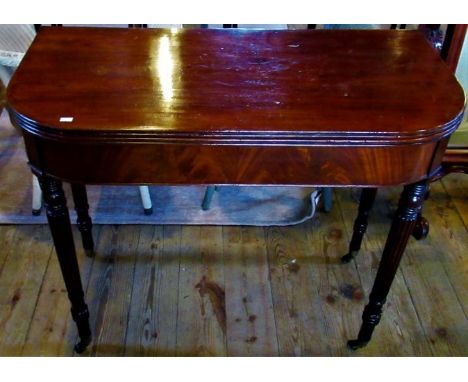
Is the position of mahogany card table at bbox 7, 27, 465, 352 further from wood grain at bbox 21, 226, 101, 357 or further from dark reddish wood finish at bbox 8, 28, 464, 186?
wood grain at bbox 21, 226, 101, 357

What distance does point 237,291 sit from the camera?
148 centimetres

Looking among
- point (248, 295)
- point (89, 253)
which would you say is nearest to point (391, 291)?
point (248, 295)

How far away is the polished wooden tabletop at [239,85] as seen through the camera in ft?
2.86

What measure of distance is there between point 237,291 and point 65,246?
1.85 feet

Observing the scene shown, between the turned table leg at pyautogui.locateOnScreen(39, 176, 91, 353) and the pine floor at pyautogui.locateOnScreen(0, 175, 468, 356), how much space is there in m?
0.10

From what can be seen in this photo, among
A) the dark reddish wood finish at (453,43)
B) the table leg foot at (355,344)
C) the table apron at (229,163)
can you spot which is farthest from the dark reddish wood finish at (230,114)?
the table leg foot at (355,344)

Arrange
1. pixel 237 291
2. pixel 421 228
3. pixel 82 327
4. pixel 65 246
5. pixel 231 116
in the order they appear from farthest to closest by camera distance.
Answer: pixel 421 228
pixel 237 291
pixel 82 327
pixel 65 246
pixel 231 116

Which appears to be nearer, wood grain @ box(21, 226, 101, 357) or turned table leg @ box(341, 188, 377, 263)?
A: wood grain @ box(21, 226, 101, 357)

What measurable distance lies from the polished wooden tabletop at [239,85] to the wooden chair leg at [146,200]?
24.8 inches

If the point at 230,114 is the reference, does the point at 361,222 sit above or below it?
below

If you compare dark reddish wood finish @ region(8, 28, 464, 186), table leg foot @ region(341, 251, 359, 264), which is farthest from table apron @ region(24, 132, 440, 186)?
table leg foot @ region(341, 251, 359, 264)

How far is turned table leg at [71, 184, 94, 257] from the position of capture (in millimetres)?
1423

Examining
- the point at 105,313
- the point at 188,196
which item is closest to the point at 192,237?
the point at 188,196

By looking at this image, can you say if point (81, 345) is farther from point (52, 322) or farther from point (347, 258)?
point (347, 258)
